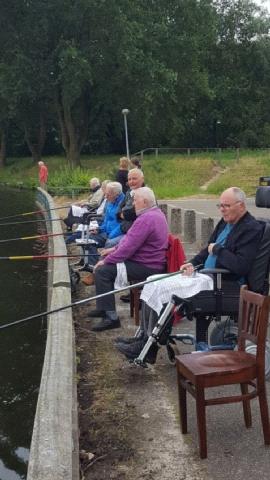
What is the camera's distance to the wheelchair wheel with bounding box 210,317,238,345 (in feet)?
17.3

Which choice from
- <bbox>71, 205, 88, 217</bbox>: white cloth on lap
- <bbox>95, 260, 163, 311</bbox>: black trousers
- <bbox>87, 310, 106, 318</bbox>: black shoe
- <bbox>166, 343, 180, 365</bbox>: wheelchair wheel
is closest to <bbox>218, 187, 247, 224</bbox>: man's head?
<bbox>166, 343, 180, 365</bbox>: wheelchair wheel

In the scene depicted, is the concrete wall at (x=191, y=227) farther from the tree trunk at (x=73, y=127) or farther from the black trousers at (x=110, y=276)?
the tree trunk at (x=73, y=127)

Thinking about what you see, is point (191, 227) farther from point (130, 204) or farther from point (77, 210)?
point (130, 204)

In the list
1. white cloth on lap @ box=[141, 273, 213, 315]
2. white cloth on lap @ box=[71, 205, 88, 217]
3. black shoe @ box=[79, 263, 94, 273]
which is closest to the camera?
white cloth on lap @ box=[141, 273, 213, 315]

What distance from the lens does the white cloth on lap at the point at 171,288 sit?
16.5 feet

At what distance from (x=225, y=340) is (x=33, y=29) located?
35599mm

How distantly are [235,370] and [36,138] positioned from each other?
49395mm

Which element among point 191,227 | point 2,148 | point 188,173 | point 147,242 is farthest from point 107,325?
point 2,148

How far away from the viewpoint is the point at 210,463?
387cm

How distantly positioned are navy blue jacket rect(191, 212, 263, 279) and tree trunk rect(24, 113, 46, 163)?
43.3m

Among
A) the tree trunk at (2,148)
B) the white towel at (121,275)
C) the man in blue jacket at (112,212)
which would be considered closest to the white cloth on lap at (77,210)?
the man in blue jacket at (112,212)

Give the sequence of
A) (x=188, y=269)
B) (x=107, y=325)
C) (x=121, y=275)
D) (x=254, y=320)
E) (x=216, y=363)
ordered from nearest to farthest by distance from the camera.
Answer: (x=216, y=363)
(x=254, y=320)
(x=188, y=269)
(x=121, y=275)
(x=107, y=325)

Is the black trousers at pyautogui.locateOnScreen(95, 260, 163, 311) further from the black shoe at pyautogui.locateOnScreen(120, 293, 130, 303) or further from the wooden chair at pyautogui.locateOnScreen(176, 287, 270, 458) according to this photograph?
the wooden chair at pyautogui.locateOnScreen(176, 287, 270, 458)

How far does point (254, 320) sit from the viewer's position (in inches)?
163
